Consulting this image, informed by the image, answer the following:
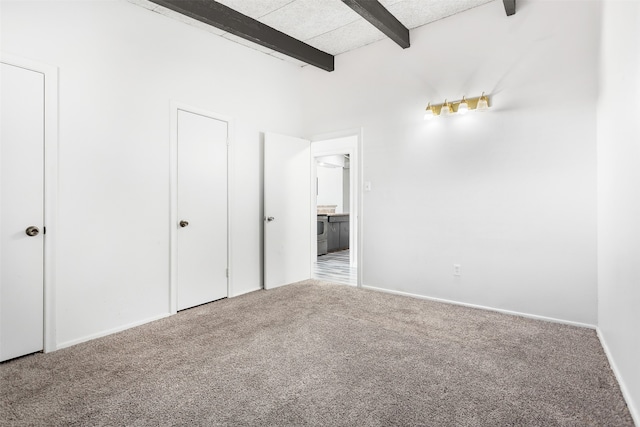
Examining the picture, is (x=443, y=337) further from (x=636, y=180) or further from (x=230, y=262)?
(x=230, y=262)

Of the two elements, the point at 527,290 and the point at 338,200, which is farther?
the point at 338,200

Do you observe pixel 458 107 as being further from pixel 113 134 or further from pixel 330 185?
pixel 330 185

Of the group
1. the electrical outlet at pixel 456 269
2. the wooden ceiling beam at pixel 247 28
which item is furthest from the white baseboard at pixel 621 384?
the wooden ceiling beam at pixel 247 28

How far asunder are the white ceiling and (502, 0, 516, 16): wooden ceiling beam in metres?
0.29

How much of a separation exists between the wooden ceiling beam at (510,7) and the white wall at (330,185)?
564 centimetres

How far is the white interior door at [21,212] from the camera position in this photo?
2.27 metres

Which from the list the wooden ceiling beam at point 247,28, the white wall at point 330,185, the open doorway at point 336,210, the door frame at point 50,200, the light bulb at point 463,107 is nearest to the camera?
the door frame at point 50,200

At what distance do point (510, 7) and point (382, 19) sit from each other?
1.15 meters

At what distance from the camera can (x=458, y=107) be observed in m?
3.40

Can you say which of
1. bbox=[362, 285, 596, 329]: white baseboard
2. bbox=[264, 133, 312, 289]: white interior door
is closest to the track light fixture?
bbox=[264, 133, 312, 289]: white interior door

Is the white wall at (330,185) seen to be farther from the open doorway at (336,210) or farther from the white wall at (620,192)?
the white wall at (620,192)

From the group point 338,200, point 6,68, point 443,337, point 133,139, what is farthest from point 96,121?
point 338,200

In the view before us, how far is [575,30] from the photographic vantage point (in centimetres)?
284

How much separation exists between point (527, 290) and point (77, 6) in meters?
4.54
